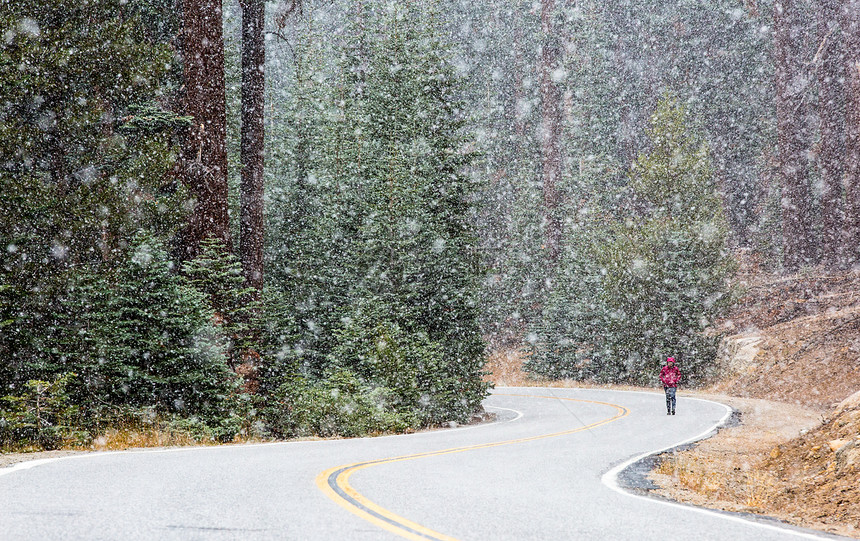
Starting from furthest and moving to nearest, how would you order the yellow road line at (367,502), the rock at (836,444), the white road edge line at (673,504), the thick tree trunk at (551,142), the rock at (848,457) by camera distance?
the thick tree trunk at (551,142)
the rock at (836,444)
the rock at (848,457)
the white road edge line at (673,504)
the yellow road line at (367,502)

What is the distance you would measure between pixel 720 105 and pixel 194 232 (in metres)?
38.0

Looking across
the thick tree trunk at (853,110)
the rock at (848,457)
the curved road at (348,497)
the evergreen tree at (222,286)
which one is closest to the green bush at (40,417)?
the curved road at (348,497)

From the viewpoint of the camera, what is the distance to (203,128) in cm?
1711

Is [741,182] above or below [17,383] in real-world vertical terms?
above

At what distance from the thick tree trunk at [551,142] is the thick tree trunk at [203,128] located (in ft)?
77.8

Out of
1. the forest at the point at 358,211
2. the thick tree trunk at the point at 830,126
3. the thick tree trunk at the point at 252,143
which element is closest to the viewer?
the forest at the point at 358,211

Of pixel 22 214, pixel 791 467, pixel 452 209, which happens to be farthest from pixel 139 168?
pixel 791 467

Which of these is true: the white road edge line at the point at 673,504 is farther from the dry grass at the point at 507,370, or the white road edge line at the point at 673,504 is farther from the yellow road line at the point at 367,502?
the dry grass at the point at 507,370

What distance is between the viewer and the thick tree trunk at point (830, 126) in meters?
31.5

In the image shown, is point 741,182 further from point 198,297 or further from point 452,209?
point 198,297

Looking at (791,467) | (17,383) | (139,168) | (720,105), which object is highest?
(720,105)

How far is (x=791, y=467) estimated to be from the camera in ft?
39.7

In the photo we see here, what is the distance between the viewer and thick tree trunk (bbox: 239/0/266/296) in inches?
805

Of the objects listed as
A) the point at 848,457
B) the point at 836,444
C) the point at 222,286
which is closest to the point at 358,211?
the point at 222,286
